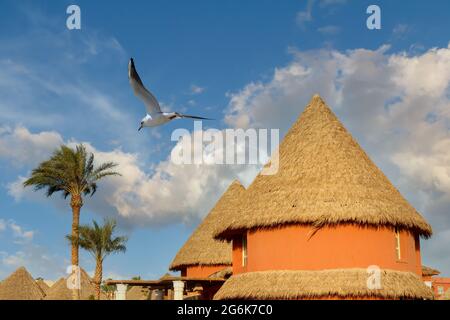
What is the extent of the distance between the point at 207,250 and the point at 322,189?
14.0m

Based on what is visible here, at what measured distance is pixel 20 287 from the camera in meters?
47.3

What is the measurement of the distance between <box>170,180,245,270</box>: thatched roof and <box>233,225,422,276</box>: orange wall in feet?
38.3

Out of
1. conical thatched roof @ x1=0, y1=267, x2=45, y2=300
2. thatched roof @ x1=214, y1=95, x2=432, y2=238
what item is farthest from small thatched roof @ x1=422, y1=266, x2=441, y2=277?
conical thatched roof @ x1=0, y1=267, x2=45, y2=300

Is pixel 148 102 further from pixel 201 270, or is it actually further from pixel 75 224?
pixel 75 224

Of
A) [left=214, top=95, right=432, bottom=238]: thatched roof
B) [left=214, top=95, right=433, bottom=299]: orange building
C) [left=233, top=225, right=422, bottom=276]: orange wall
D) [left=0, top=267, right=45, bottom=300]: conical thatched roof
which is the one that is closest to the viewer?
[left=214, top=95, right=433, bottom=299]: orange building

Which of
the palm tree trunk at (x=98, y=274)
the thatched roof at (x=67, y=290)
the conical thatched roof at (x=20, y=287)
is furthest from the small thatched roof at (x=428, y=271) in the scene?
the conical thatched roof at (x=20, y=287)

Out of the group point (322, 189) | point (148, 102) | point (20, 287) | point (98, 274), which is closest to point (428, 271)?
point (322, 189)

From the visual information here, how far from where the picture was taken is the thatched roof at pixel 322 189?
21.3m

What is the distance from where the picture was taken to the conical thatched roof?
46844 millimetres

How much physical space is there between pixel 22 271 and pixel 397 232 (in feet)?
115

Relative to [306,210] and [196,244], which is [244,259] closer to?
[306,210]

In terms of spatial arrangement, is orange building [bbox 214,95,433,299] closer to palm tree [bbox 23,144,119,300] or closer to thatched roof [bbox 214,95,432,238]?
thatched roof [bbox 214,95,432,238]

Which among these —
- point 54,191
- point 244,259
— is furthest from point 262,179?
point 54,191

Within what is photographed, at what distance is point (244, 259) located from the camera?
24359 millimetres
